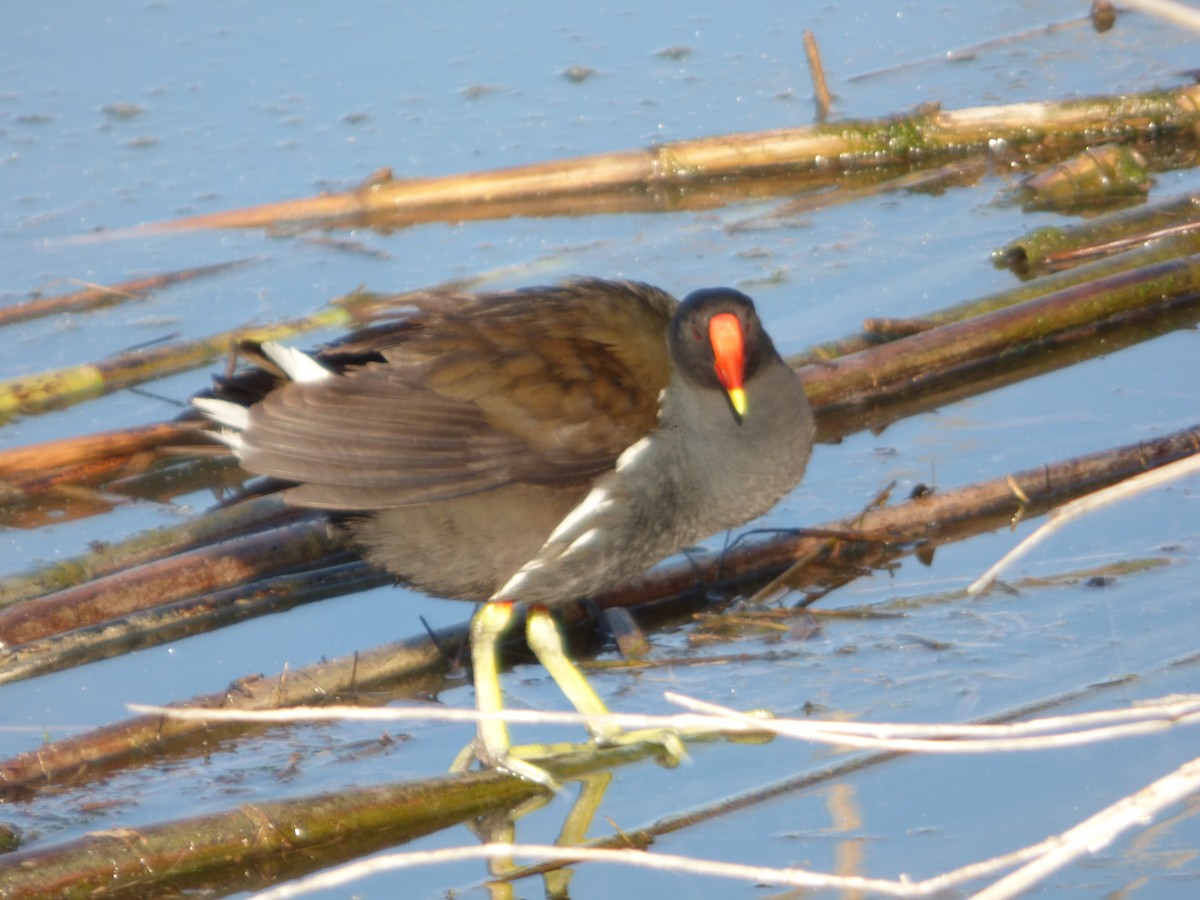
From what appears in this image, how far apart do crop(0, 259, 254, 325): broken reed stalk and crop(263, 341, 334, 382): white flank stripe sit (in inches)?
97.8

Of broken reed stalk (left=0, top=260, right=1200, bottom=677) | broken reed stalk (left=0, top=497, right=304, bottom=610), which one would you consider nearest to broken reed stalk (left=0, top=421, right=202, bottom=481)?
broken reed stalk (left=0, top=497, right=304, bottom=610)

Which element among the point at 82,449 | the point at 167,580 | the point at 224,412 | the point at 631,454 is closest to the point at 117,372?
the point at 82,449

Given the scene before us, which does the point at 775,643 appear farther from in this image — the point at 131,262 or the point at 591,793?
the point at 131,262

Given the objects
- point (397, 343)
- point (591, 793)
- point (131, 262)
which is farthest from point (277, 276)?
point (591, 793)

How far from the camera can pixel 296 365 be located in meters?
3.17

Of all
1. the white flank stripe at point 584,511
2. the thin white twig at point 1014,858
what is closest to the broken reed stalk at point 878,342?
the white flank stripe at point 584,511

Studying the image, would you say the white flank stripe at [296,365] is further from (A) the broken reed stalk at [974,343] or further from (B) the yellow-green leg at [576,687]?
(A) the broken reed stalk at [974,343]

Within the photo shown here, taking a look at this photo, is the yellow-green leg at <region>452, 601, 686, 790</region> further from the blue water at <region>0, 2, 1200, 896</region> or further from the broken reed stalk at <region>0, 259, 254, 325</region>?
the broken reed stalk at <region>0, 259, 254, 325</region>

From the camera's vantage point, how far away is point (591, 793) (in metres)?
3.05

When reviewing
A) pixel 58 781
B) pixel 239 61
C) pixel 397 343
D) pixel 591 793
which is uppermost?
pixel 239 61

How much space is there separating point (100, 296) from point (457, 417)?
9.23 feet

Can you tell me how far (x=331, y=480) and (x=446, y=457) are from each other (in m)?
0.22

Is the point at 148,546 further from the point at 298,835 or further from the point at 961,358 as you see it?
the point at 961,358

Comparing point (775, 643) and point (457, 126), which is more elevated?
point (457, 126)
